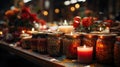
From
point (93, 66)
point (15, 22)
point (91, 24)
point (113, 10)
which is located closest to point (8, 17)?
point (15, 22)

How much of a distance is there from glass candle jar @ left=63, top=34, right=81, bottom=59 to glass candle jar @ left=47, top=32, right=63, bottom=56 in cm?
9

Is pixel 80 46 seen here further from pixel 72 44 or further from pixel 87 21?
pixel 87 21

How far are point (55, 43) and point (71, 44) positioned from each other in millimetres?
173

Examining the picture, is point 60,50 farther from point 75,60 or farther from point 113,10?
point 113,10

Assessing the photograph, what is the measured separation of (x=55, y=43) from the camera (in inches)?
72.5

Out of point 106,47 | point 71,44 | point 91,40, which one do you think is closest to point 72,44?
point 71,44

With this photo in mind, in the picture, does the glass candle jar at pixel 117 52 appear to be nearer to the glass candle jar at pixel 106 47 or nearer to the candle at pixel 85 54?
the glass candle jar at pixel 106 47

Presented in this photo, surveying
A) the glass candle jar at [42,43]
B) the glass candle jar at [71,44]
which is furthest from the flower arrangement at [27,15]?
the glass candle jar at [71,44]

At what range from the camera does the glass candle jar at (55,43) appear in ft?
6.05

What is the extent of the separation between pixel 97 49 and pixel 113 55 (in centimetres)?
13

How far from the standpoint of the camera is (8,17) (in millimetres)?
3818

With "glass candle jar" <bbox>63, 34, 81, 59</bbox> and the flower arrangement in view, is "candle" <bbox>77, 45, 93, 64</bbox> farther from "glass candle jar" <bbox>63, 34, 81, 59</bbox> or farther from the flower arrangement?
the flower arrangement

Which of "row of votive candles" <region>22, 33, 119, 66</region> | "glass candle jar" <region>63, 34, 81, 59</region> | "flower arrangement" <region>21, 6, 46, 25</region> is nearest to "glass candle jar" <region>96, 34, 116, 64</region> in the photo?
"row of votive candles" <region>22, 33, 119, 66</region>

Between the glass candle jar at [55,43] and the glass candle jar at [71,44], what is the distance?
0.29ft
